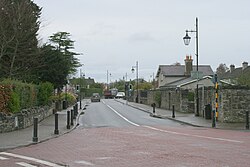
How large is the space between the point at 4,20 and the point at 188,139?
2083 centimetres

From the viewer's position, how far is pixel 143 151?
1312cm

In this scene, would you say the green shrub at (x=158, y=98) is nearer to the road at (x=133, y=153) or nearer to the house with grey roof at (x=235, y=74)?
the house with grey roof at (x=235, y=74)

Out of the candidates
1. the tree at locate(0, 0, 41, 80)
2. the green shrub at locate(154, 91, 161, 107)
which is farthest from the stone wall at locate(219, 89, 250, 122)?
the green shrub at locate(154, 91, 161, 107)

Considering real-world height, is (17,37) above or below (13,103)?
above

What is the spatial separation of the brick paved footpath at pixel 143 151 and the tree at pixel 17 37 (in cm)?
1655

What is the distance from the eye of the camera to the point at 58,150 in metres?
13.7

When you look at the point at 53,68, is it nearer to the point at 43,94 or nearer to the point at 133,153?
the point at 43,94

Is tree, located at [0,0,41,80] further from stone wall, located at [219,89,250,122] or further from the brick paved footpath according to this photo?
the brick paved footpath

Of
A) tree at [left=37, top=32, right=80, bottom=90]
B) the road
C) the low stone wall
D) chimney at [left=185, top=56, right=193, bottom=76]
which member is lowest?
the road

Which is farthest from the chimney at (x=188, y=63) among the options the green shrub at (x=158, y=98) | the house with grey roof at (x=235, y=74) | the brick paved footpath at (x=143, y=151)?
the brick paved footpath at (x=143, y=151)

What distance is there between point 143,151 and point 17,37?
2142cm

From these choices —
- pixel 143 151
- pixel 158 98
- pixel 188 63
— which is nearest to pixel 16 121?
pixel 143 151

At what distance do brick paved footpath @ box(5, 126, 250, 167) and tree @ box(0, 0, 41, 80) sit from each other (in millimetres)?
16548

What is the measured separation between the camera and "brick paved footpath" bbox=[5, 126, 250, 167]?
36.1 feet
